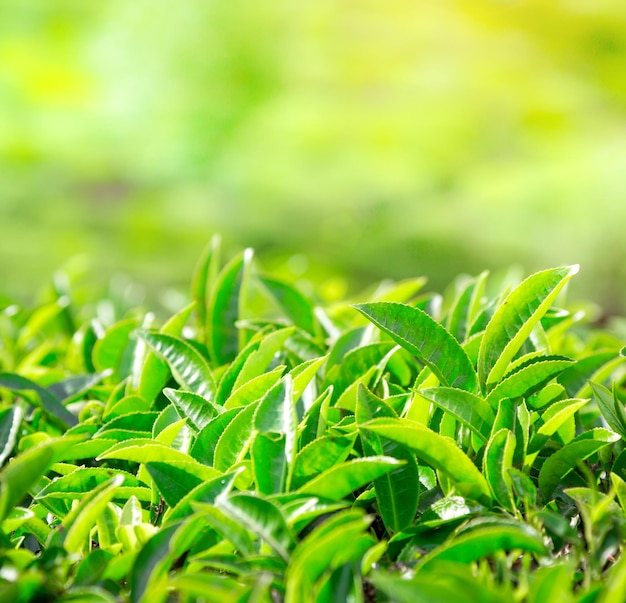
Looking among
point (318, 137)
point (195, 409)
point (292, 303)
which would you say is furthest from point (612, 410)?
point (318, 137)

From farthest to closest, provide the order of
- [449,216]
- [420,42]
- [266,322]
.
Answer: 1. [420,42]
2. [449,216]
3. [266,322]

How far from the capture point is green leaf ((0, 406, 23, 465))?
1338 mm

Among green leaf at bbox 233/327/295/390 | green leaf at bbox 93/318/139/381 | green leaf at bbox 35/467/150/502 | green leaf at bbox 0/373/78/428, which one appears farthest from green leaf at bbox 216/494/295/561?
green leaf at bbox 93/318/139/381

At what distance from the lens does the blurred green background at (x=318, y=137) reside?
21.8 feet

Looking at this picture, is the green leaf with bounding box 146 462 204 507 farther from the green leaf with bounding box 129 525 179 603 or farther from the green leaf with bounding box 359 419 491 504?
the green leaf with bounding box 359 419 491 504

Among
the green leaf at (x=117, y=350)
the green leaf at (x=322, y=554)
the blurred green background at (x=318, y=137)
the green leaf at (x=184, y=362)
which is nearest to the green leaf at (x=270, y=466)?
the green leaf at (x=322, y=554)

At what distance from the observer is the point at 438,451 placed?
42.2 inches

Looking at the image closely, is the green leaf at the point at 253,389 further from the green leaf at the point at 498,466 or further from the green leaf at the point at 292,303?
the green leaf at the point at 292,303

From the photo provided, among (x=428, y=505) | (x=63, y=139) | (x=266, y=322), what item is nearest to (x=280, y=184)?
(x=63, y=139)

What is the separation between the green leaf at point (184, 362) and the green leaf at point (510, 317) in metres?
0.48

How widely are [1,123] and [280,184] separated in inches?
112

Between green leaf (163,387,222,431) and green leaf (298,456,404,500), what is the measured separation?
251mm

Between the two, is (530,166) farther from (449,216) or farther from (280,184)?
(280,184)

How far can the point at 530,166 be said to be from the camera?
727 cm
